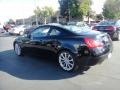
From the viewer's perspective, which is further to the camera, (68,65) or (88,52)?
(68,65)

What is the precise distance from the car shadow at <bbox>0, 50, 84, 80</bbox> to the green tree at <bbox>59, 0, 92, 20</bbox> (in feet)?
154

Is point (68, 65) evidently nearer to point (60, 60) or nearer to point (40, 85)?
point (60, 60)

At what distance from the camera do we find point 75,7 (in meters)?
55.2

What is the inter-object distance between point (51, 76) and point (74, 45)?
41.9 inches

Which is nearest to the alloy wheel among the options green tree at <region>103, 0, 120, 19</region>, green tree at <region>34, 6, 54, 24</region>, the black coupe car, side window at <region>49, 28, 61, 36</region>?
the black coupe car

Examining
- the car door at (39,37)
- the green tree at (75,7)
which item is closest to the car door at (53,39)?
the car door at (39,37)

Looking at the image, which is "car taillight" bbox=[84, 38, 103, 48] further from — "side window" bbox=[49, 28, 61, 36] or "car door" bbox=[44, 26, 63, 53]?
"side window" bbox=[49, 28, 61, 36]

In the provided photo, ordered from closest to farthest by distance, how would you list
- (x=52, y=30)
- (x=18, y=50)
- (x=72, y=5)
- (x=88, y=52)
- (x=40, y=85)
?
(x=40, y=85), (x=88, y=52), (x=52, y=30), (x=18, y=50), (x=72, y=5)

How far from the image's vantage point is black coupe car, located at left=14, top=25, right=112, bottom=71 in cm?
654

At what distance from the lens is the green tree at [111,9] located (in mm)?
58625

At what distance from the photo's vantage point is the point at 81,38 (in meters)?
6.67

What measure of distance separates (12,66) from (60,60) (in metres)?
1.70

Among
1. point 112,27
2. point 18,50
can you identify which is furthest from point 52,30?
point 112,27

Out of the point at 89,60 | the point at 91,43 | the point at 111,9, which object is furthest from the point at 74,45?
the point at 111,9
